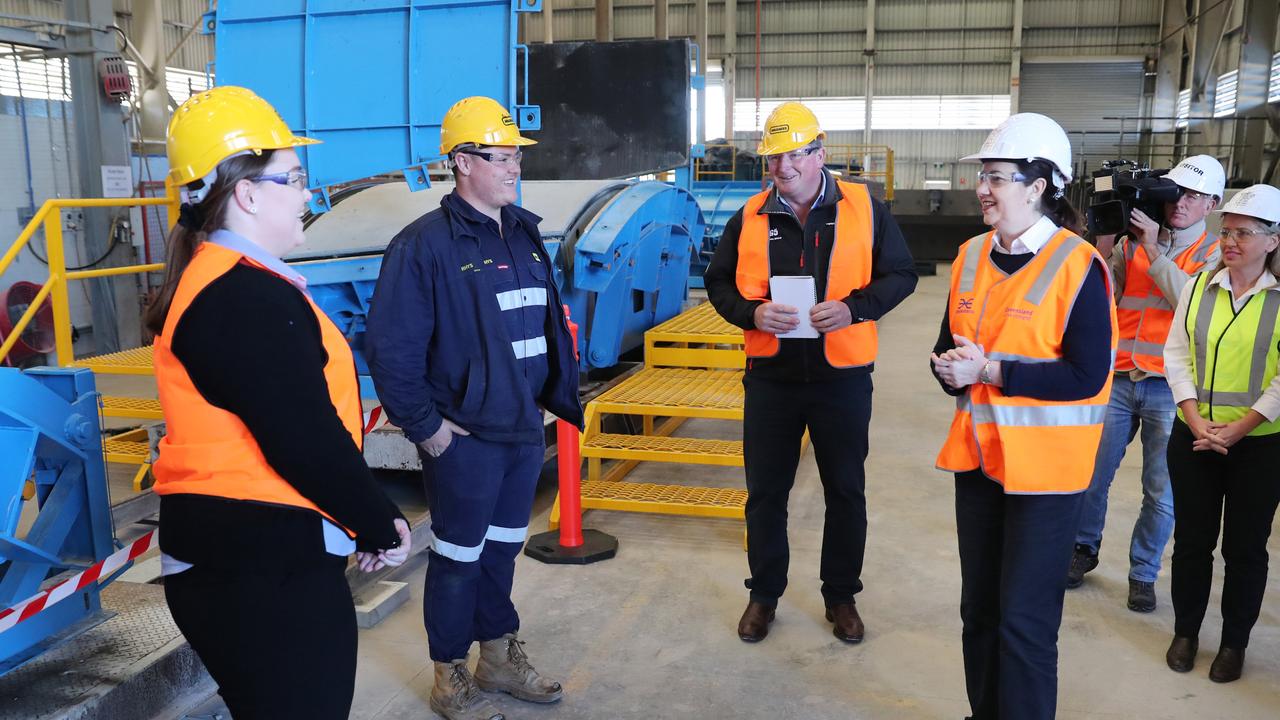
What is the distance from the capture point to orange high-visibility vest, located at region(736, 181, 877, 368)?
3.52 metres

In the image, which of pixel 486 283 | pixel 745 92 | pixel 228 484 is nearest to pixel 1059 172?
pixel 486 283

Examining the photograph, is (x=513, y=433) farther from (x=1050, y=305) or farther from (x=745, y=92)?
(x=745, y=92)

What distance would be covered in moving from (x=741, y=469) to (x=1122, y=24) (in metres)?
22.2

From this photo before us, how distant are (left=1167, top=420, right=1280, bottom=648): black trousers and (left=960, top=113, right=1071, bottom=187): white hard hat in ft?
4.89

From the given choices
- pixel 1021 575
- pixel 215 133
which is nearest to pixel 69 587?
pixel 215 133

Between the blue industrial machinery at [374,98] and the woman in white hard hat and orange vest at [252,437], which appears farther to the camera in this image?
Result: the blue industrial machinery at [374,98]

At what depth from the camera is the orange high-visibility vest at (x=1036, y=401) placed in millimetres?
2402

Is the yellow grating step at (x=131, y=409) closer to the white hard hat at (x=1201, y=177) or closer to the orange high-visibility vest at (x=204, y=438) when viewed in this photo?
the orange high-visibility vest at (x=204, y=438)

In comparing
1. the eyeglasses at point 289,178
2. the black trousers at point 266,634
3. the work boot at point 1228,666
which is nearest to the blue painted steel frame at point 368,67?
the eyeglasses at point 289,178

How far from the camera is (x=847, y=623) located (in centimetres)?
378

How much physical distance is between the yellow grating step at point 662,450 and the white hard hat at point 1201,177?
236 cm

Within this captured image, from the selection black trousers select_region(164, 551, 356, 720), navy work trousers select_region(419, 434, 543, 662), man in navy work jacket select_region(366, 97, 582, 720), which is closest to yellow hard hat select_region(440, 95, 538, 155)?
man in navy work jacket select_region(366, 97, 582, 720)

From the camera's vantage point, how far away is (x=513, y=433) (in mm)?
3039

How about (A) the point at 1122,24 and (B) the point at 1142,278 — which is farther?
(A) the point at 1122,24
